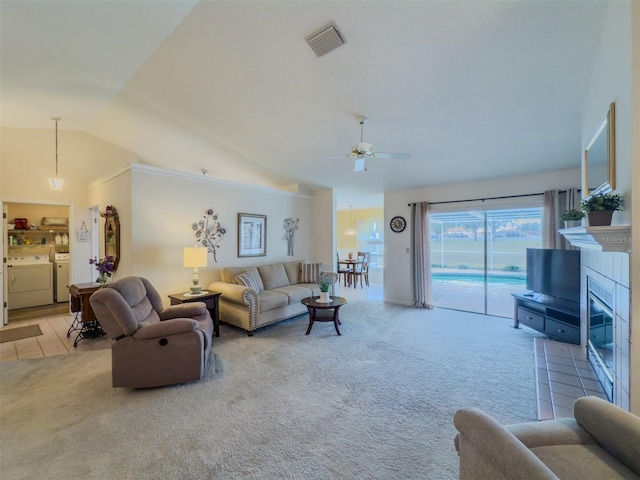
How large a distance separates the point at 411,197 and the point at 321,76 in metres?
3.51

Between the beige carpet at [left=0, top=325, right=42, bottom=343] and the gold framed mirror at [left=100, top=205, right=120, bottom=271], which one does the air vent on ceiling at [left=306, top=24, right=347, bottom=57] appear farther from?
the beige carpet at [left=0, top=325, right=42, bottom=343]

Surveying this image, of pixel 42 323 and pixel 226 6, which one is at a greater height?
pixel 226 6

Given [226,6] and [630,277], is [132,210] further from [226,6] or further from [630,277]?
[630,277]

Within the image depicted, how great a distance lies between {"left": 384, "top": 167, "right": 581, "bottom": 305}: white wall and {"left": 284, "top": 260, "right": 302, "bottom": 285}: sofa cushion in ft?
6.51

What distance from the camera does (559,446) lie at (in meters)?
1.26

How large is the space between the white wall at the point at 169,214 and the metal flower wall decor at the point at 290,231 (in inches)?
26.3

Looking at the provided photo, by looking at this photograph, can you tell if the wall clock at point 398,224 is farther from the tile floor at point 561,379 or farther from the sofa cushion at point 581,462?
the sofa cushion at point 581,462

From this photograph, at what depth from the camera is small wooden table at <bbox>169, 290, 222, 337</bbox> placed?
12.6ft

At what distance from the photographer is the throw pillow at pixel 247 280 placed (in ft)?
14.4

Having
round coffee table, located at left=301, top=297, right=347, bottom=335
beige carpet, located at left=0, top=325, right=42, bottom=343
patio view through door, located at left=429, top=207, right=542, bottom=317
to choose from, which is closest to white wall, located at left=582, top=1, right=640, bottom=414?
round coffee table, located at left=301, top=297, right=347, bottom=335

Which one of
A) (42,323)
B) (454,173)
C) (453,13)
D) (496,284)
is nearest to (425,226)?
(454,173)

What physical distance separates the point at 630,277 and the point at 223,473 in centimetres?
273

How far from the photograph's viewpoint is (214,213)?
4754 mm

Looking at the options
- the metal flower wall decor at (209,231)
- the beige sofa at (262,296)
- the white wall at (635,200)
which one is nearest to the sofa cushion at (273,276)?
the beige sofa at (262,296)
